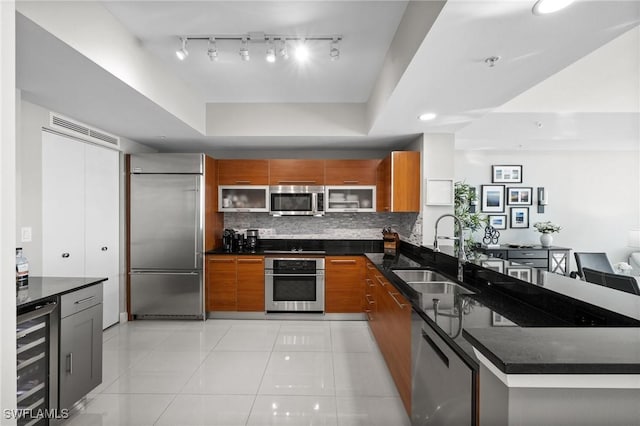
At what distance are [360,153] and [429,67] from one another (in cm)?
286

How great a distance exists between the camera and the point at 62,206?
124 inches

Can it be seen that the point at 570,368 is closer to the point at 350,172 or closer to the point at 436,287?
the point at 436,287

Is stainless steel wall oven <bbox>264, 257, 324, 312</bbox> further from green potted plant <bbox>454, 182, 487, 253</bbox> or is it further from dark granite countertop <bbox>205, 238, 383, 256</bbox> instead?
green potted plant <bbox>454, 182, 487, 253</bbox>

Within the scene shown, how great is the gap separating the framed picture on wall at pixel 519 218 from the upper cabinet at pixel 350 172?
2.90 m

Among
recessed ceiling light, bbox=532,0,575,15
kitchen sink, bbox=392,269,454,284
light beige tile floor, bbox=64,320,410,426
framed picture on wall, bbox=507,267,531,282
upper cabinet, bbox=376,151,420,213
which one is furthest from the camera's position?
upper cabinet, bbox=376,151,420,213

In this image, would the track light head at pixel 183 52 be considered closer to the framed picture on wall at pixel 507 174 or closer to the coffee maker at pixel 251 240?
the coffee maker at pixel 251 240

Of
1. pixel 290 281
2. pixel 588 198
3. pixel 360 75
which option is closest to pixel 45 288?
pixel 290 281

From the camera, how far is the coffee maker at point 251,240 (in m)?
4.67

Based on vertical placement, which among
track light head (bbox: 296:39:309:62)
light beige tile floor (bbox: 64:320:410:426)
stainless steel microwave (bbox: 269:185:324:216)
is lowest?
light beige tile floor (bbox: 64:320:410:426)

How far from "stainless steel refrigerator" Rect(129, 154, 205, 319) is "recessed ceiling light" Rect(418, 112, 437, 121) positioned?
265cm

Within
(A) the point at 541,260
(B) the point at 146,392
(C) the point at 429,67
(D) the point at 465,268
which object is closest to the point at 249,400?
(B) the point at 146,392

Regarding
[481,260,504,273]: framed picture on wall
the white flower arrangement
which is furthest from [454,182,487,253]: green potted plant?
[481,260,504,273]: framed picture on wall

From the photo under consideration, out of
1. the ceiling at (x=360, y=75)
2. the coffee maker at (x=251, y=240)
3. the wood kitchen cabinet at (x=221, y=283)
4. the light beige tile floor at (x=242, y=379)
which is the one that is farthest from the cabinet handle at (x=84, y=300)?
the coffee maker at (x=251, y=240)

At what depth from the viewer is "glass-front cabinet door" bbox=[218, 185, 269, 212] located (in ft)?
14.7
